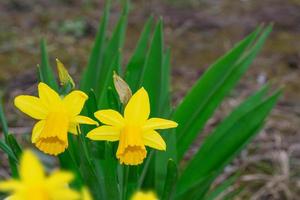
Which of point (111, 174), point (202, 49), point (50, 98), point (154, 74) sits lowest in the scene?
point (111, 174)

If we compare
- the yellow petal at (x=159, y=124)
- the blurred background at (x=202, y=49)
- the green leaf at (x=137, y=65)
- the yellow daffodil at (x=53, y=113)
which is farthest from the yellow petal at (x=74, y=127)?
the blurred background at (x=202, y=49)

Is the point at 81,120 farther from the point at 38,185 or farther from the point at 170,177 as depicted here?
the point at 38,185

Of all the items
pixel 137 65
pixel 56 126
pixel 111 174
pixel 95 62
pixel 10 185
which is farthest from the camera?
pixel 95 62

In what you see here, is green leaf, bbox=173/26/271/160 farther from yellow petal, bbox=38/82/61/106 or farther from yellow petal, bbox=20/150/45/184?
yellow petal, bbox=20/150/45/184

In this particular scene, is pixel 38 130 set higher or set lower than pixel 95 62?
lower

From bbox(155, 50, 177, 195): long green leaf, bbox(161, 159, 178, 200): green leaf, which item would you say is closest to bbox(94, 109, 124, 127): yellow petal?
bbox(161, 159, 178, 200): green leaf

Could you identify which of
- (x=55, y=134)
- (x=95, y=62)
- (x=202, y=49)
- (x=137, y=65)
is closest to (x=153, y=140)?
(x=55, y=134)

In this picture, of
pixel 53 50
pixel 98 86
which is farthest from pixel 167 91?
pixel 53 50
